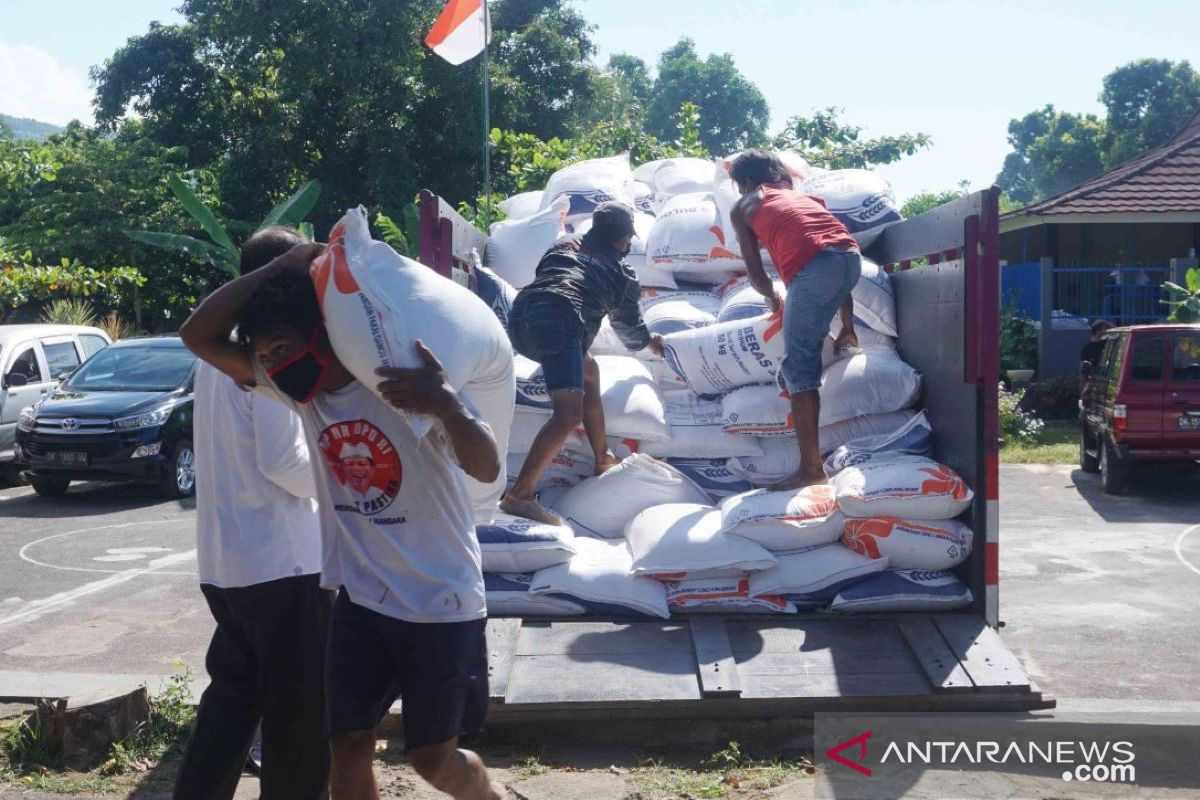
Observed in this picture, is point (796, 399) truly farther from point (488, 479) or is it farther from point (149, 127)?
point (149, 127)

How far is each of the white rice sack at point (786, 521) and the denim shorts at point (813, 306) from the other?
0.74 metres

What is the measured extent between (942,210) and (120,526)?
770 centimetres

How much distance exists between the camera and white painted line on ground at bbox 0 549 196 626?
7.15 meters

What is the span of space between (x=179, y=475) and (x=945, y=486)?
9053 mm

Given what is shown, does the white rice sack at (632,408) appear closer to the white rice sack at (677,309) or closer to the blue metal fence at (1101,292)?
the white rice sack at (677,309)

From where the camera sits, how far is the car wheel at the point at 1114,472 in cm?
1145

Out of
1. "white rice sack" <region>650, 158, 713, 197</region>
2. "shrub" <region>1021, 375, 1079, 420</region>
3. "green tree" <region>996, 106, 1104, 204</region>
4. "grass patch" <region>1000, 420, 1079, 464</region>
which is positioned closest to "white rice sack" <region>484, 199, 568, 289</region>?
"white rice sack" <region>650, 158, 713, 197</region>

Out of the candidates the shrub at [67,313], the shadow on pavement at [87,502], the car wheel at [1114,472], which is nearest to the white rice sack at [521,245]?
the shadow on pavement at [87,502]

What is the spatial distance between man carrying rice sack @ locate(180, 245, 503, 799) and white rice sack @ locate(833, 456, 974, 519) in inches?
103

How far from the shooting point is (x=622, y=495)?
5934mm

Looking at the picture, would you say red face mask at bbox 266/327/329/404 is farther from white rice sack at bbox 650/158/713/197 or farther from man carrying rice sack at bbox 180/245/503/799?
white rice sack at bbox 650/158/713/197

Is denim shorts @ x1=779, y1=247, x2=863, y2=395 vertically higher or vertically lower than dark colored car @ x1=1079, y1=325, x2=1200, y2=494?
higher

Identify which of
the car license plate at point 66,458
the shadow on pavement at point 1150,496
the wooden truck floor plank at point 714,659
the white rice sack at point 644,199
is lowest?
the shadow on pavement at point 1150,496

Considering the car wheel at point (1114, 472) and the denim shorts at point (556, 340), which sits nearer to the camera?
the denim shorts at point (556, 340)
